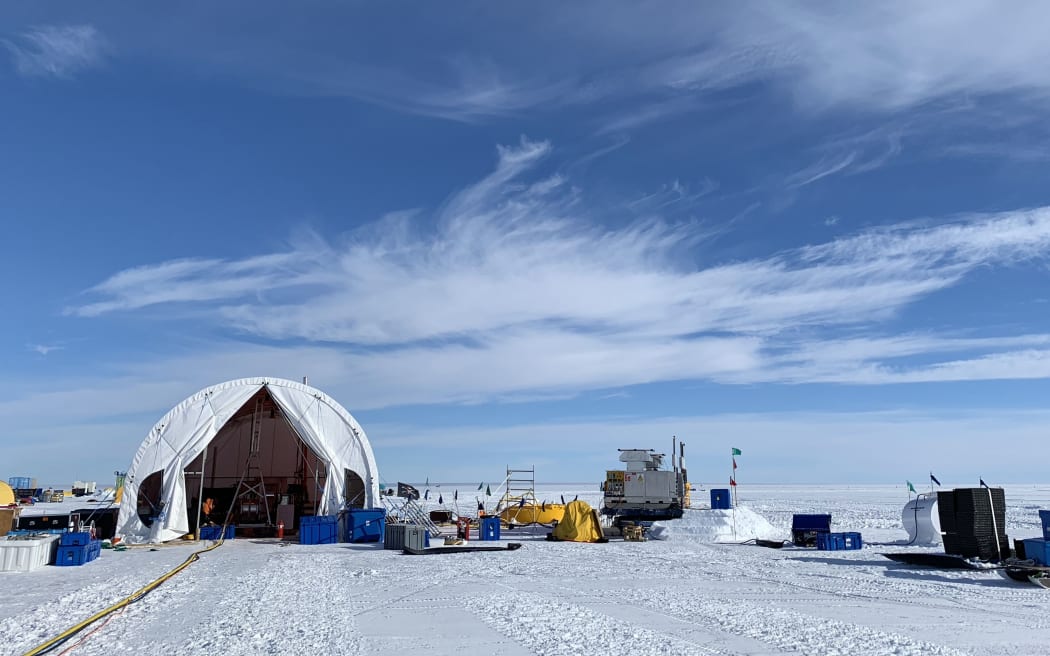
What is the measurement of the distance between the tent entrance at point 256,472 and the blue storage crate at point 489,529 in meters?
9.13

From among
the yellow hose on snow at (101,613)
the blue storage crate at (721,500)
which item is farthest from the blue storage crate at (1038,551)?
the yellow hose on snow at (101,613)

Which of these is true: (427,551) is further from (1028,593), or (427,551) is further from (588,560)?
(1028,593)

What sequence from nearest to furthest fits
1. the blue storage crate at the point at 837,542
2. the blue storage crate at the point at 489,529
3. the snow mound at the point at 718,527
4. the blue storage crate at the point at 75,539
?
the blue storage crate at the point at 75,539, the blue storage crate at the point at 837,542, the blue storage crate at the point at 489,529, the snow mound at the point at 718,527

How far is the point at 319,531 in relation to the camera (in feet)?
83.0

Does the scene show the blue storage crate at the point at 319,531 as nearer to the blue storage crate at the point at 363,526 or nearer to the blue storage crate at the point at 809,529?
the blue storage crate at the point at 363,526

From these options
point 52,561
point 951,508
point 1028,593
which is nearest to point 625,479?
point 951,508

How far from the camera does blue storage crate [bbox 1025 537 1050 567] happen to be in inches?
666

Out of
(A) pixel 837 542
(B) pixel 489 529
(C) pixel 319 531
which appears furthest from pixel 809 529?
(C) pixel 319 531

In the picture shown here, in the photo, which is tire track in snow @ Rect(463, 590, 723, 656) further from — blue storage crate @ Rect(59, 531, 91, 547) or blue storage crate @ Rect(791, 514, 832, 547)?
blue storage crate @ Rect(791, 514, 832, 547)

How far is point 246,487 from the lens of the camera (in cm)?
3328

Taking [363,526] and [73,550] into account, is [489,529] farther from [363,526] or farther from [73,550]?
[73,550]

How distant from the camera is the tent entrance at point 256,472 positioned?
3181cm

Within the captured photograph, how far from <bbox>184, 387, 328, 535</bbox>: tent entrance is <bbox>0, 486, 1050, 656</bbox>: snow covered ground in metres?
10.9

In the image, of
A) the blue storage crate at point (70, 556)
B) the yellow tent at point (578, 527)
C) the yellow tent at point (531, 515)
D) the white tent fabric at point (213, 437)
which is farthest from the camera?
the yellow tent at point (531, 515)
